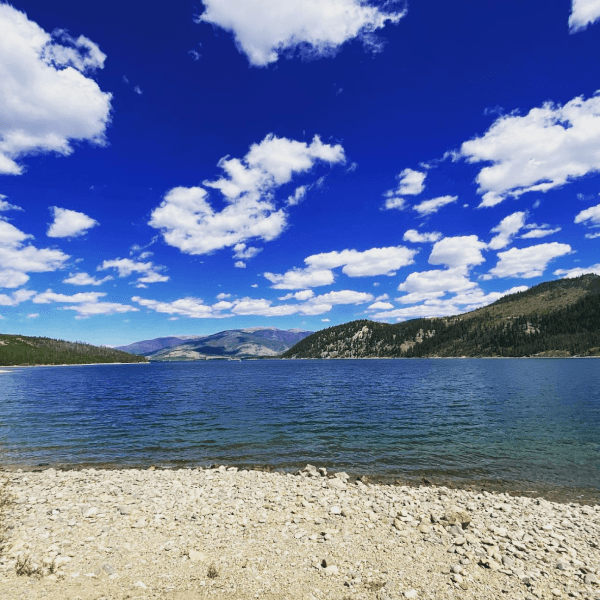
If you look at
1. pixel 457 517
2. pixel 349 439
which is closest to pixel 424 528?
pixel 457 517

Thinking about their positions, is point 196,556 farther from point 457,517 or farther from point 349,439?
point 349,439

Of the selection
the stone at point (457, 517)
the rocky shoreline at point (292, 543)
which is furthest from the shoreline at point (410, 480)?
the stone at point (457, 517)

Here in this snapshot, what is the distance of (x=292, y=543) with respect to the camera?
14.2 m

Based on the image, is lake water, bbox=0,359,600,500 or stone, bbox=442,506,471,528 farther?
lake water, bbox=0,359,600,500

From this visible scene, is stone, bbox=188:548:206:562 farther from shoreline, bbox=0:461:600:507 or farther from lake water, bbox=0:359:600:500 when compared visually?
lake water, bbox=0:359:600:500

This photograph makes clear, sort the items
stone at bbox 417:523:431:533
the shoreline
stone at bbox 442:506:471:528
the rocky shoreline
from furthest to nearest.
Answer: the shoreline, stone at bbox 442:506:471:528, stone at bbox 417:523:431:533, the rocky shoreline

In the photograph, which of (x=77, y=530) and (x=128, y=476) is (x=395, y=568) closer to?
(x=77, y=530)

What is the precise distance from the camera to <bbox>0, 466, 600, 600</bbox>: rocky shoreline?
→ 37.1ft

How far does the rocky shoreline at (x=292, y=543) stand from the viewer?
11.3 meters

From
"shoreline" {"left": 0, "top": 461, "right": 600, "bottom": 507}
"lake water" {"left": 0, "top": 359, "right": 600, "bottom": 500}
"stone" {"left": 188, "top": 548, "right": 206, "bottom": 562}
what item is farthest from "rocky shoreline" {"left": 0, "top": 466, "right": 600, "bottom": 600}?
"lake water" {"left": 0, "top": 359, "right": 600, "bottom": 500}

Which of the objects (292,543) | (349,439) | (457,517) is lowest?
(349,439)

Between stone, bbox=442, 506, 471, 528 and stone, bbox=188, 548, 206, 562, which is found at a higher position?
stone, bbox=188, 548, 206, 562

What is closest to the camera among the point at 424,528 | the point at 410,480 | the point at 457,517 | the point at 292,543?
the point at 292,543

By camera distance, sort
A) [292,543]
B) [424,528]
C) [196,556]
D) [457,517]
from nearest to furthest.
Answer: [196,556], [292,543], [424,528], [457,517]
